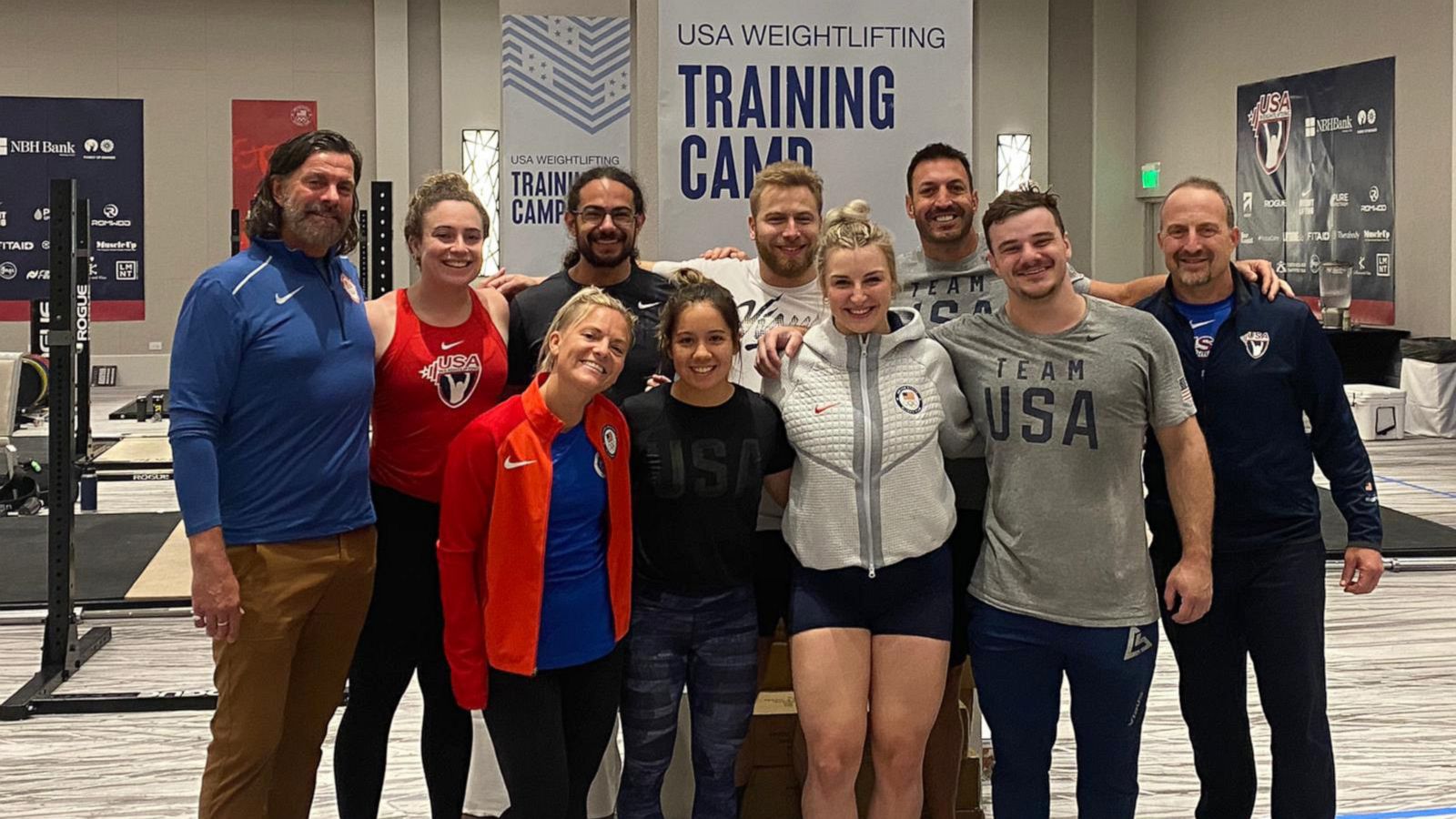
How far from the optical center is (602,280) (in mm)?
3189

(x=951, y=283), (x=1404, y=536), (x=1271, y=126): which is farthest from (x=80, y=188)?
(x=951, y=283)

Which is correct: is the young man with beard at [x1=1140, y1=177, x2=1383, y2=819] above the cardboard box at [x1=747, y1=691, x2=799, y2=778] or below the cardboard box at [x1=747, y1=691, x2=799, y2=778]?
above

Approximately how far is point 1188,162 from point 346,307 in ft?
53.1

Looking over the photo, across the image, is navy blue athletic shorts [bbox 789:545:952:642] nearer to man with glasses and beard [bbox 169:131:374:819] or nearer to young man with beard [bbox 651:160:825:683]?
young man with beard [bbox 651:160:825:683]

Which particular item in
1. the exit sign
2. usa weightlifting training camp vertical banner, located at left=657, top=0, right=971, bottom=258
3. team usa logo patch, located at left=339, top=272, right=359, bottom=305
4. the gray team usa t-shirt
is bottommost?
the gray team usa t-shirt

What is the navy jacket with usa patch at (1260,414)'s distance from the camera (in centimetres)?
285

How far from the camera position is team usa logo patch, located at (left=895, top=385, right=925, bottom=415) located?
278cm

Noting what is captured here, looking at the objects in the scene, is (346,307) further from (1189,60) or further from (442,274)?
(1189,60)

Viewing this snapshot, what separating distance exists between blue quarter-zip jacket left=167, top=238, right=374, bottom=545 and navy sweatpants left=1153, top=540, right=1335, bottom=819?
1.72 metres

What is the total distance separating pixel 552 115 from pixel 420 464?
4638 mm

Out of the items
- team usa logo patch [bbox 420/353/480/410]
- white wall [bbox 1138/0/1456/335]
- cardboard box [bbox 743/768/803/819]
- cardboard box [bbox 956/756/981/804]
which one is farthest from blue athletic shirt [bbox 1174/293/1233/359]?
white wall [bbox 1138/0/1456/335]

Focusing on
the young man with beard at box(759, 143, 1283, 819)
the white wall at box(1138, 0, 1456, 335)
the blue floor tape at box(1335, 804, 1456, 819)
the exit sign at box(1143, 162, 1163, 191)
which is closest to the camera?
the young man with beard at box(759, 143, 1283, 819)

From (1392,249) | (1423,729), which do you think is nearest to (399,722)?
(1423,729)

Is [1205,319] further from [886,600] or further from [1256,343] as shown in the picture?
[886,600]
